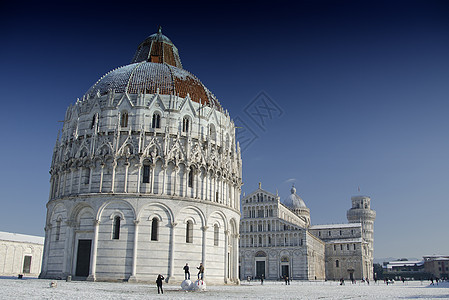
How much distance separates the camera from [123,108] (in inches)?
1547

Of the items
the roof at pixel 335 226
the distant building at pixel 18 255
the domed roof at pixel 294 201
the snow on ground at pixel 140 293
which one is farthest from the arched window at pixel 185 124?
the roof at pixel 335 226

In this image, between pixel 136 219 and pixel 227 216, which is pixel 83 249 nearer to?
pixel 136 219

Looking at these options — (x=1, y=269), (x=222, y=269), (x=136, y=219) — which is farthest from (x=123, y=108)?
(x=1, y=269)

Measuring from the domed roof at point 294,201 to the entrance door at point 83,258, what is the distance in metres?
92.5

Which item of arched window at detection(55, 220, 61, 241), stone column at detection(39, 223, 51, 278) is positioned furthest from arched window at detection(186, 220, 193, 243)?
stone column at detection(39, 223, 51, 278)

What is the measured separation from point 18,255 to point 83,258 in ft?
145

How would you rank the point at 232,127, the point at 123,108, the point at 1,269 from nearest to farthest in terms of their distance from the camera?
the point at 123,108 < the point at 232,127 < the point at 1,269

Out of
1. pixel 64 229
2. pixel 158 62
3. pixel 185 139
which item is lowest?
pixel 64 229

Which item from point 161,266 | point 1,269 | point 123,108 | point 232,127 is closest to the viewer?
point 161,266

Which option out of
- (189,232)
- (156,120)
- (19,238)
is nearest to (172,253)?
(189,232)

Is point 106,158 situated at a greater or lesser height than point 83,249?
greater

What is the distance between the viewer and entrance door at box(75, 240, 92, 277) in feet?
117

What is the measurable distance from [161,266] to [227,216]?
351 inches

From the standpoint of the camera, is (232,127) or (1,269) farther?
(1,269)
